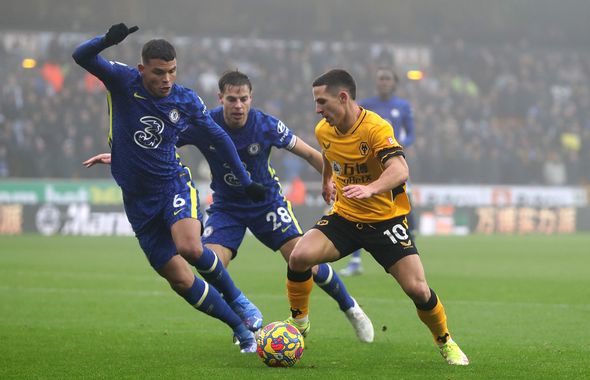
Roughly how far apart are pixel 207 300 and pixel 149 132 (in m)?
1.29

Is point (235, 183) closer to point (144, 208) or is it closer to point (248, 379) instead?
point (144, 208)

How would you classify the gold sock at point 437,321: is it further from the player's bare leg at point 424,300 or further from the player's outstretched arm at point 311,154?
the player's outstretched arm at point 311,154

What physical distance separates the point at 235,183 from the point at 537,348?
9.30ft

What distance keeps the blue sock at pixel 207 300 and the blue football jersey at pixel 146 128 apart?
0.77m

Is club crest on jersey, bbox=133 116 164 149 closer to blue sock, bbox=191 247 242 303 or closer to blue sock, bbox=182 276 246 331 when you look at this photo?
blue sock, bbox=191 247 242 303

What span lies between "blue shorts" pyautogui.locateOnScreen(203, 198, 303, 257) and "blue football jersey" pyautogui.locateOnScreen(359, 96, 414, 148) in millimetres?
5530

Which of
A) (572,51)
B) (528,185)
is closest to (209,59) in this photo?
(528,185)

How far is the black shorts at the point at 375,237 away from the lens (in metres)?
7.24

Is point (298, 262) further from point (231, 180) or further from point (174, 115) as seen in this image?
point (231, 180)

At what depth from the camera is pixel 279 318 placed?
10.2 meters

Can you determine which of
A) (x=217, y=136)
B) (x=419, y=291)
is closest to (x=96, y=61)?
(x=217, y=136)

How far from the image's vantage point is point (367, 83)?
33156 millimetres

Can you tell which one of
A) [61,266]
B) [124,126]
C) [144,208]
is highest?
[124,126]

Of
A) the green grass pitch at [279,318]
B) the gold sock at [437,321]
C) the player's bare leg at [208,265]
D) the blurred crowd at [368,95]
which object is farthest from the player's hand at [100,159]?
the blurred crowd at [368,95]
